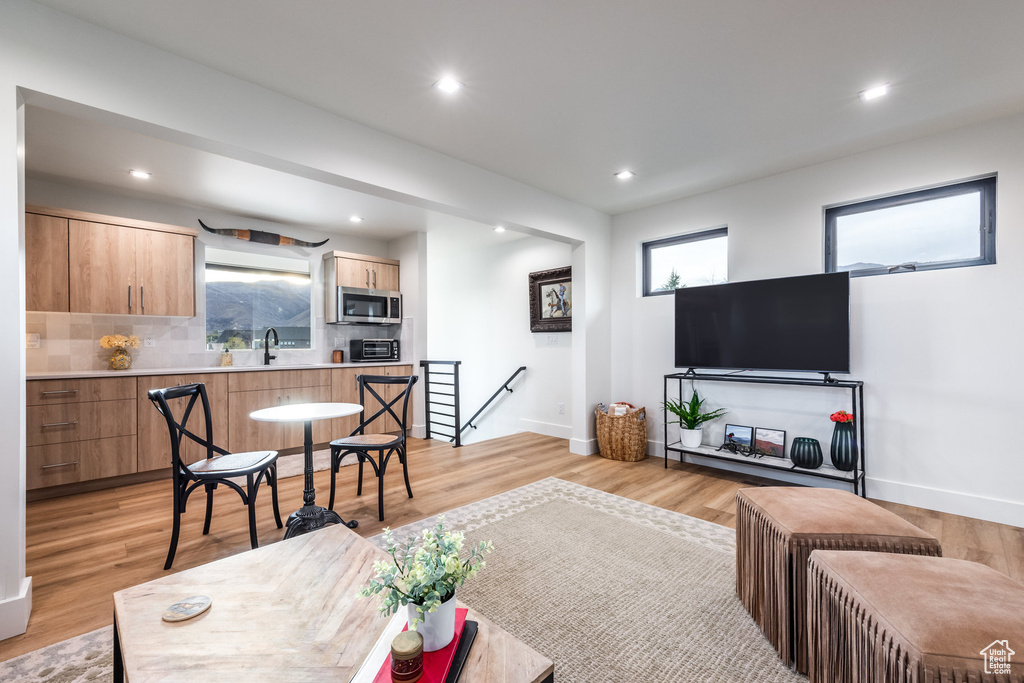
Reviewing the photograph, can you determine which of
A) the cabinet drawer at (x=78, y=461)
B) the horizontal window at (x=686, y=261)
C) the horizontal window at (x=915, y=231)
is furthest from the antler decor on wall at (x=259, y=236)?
the horizontal window at (x=915, y=231)

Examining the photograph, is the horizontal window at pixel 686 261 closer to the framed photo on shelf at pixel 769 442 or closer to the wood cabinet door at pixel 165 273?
the framed photo on shelf at pixel 769 442

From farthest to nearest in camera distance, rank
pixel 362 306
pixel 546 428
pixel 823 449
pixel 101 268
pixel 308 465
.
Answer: pixel 546 428, pixel 362 306, pixel 101 268, pixel 823 449, pixel 308 465

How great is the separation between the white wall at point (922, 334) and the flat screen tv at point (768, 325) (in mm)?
241

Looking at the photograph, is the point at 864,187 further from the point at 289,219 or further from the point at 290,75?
the point at 289,219

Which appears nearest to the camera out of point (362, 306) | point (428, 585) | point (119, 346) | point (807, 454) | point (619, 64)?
point (428, 585)

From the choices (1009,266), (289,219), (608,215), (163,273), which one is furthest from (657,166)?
(163,273)

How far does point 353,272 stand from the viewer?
17.8ft

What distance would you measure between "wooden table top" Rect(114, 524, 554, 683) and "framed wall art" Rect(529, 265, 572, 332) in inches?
163

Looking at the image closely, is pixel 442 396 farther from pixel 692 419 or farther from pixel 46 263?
pixel 46 263

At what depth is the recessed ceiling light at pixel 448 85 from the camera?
2.40 metres

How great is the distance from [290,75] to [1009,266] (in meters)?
4.51

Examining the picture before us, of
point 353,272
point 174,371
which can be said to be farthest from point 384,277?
point 174,371

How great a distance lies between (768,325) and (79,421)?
220 inches

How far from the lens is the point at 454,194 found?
343 cm
